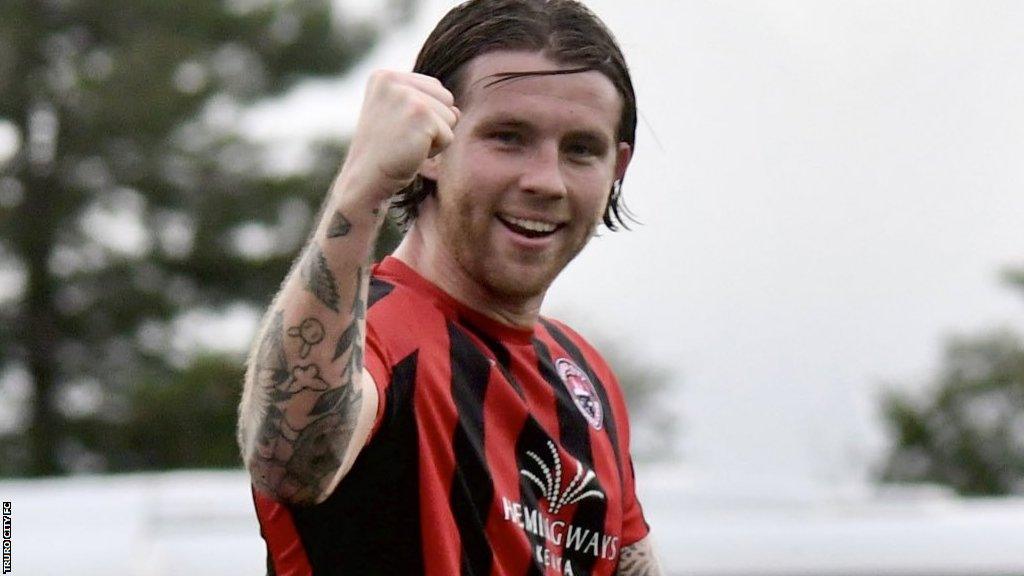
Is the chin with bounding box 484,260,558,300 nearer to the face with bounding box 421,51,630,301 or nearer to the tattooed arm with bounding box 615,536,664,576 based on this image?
the face with bounding box 421,51,630,301

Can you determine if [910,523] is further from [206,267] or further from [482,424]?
[206,267]

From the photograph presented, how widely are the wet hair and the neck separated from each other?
6 centimetres

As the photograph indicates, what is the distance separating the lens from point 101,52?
17.7 m

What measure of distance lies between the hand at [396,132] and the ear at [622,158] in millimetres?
685

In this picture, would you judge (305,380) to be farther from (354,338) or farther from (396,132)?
(396,132)

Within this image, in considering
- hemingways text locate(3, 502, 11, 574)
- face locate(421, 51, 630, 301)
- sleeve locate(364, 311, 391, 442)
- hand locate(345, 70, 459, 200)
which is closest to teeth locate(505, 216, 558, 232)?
face locate(421, 51, 630, 301)

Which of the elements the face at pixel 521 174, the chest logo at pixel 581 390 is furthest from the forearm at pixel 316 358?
the chest logo at pixel 581 390

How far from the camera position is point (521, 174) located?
2402 mm

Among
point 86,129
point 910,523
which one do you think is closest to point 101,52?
point 86,129

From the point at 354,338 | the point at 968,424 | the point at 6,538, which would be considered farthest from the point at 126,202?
the point at 354,338

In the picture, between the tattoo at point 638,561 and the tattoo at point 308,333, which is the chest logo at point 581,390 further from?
the tattoo at point 308,333

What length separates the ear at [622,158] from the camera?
107 inches

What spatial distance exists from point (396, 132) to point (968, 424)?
40.6 feet

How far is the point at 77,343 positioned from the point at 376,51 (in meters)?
4.04
